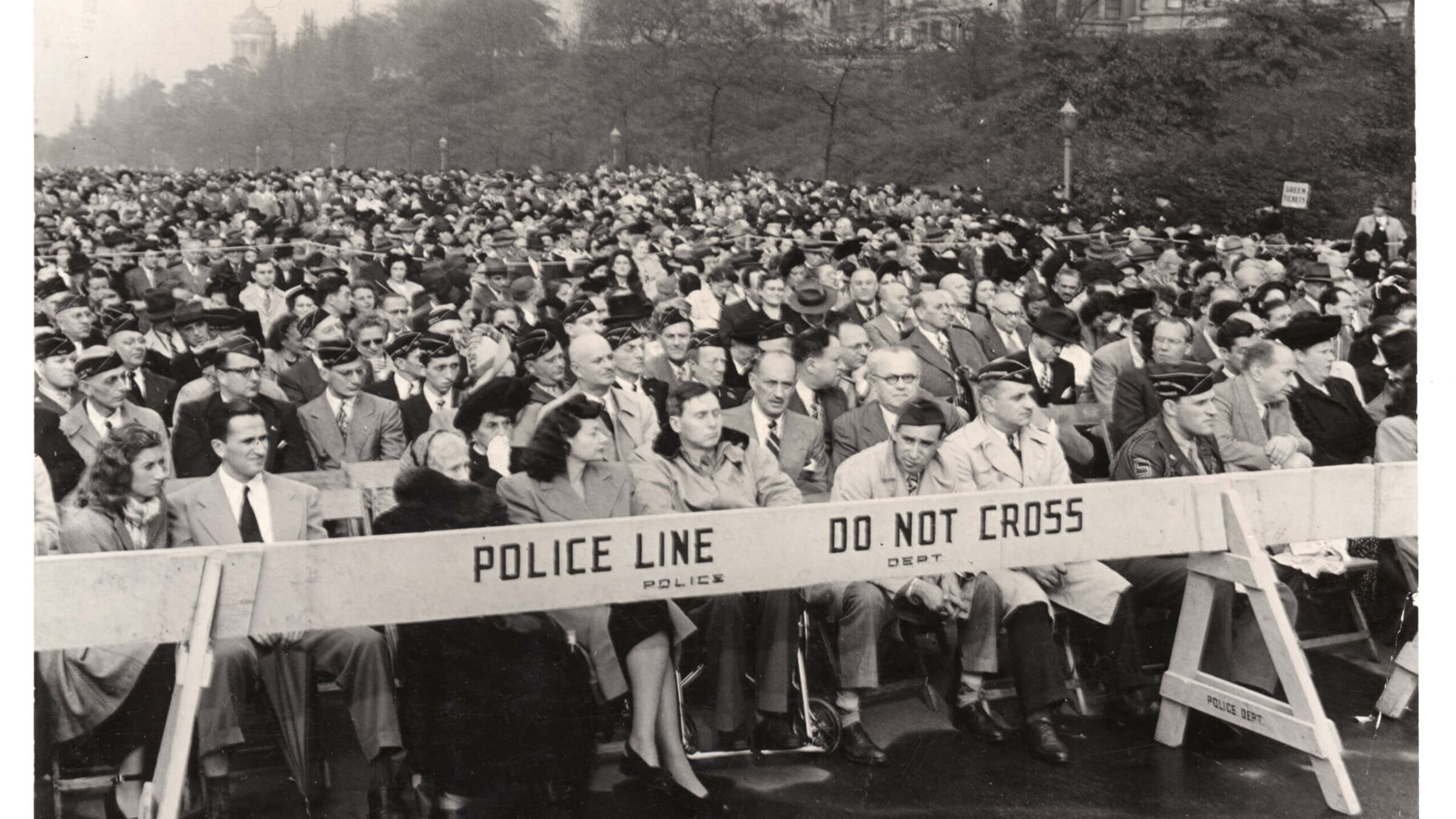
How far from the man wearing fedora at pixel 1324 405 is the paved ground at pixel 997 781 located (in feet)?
5.67

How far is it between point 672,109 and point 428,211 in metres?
1.54

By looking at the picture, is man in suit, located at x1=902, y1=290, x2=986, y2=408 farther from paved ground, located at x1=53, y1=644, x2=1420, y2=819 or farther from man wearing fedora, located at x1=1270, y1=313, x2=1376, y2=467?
paved ground, located at x1=53, y1=644, x2=1420, y2=819

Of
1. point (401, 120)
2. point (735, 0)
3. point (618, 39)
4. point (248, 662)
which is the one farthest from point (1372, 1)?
point (248, 662)

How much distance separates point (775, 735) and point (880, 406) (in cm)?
156

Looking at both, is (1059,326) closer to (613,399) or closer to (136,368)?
(613,399)

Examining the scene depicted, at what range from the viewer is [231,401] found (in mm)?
5727

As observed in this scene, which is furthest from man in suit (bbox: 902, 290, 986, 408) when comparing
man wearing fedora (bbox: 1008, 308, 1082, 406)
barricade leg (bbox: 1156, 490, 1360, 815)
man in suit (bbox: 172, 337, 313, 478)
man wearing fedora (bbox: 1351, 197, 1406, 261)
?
man in suit (bbox: 172, 337, 313, 478)

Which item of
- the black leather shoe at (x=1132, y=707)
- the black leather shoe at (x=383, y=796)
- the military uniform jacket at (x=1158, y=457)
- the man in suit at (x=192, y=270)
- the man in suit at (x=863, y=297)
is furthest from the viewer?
the man in suit at (x=863, y=297)

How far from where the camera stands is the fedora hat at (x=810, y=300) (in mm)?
8633

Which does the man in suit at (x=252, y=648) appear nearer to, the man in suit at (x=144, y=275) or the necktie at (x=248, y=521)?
the necktie at (x=248, y=521)

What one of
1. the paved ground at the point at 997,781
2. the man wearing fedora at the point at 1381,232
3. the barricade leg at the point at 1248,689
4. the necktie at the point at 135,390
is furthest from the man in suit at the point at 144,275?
the man wearing fedora at the point at 1381,232

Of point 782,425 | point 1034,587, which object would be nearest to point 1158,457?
point 1034,587

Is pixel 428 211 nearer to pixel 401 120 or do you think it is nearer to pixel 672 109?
pixel 401 120

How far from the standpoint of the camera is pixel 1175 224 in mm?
9172
